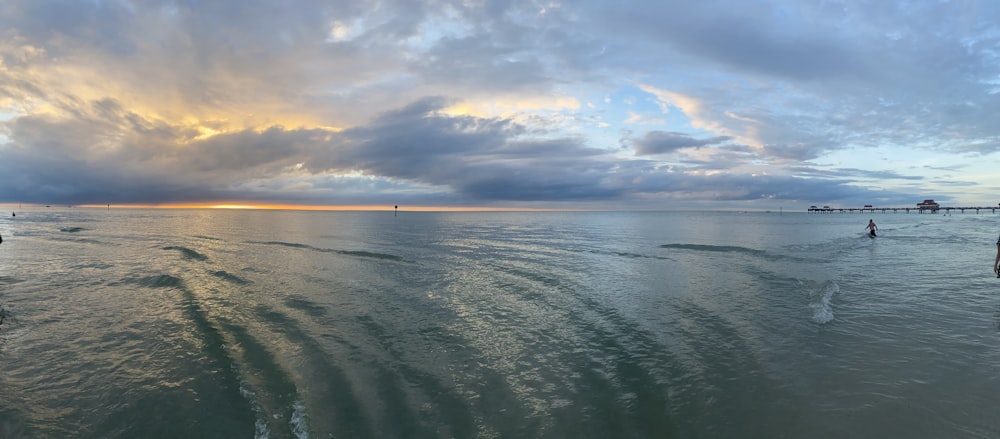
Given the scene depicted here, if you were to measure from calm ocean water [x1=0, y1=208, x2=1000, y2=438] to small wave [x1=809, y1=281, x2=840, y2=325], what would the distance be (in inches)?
4.4

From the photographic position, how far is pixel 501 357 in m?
12.2

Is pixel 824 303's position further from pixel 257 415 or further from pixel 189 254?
pixel 189 254

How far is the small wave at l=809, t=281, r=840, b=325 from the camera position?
1606 cm

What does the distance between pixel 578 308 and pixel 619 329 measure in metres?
3.45

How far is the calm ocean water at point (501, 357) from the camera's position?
8.62 m

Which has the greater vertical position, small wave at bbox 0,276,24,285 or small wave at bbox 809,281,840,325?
small wave at bbox 809,281,840,325

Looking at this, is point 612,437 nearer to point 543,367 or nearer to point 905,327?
point 543,367

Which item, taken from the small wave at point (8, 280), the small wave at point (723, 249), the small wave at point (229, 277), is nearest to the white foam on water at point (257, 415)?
the small wave at point (229, 277)

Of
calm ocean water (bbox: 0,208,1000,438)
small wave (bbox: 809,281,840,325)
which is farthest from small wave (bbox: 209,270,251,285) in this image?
small wave (bbox: 809,281,840,325)

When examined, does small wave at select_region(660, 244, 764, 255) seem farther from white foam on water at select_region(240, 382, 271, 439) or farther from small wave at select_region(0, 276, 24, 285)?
small wave at select_region(0, 276, 24, 285)

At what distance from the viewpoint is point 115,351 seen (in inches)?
498

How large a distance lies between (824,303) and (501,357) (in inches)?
608

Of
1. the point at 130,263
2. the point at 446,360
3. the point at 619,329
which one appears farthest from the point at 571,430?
the point at 130,263

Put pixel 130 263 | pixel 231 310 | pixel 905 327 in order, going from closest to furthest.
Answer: pixel 905 327 < pixel 231 310 < pixel 130 263
